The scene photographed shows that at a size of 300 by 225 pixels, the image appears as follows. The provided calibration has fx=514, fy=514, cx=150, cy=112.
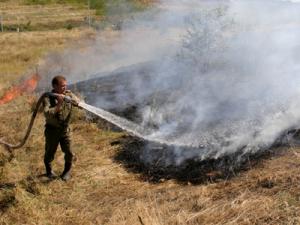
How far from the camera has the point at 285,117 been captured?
6727 millimetres

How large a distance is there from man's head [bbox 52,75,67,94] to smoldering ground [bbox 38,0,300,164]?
1.69 m

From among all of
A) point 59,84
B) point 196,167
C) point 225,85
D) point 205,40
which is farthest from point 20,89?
point 196,167

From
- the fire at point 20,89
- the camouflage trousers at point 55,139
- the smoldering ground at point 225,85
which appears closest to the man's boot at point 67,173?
the camouflage trousers at point 55,139

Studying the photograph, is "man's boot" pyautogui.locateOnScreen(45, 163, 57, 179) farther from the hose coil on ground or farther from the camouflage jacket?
the camouflage jacket

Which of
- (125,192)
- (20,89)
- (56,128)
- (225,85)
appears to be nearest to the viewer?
(125,192)

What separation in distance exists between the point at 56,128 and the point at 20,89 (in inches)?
255

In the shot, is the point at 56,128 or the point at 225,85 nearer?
the point at 56,128

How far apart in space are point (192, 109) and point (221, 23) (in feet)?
10.8

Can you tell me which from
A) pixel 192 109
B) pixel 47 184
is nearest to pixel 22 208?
pixel 47 184

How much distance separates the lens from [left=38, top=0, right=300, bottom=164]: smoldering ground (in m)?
6.73

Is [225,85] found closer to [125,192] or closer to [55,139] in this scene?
[125,192]

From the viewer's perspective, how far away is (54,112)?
228 inches

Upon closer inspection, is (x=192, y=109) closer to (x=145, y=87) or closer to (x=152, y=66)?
(x=145, y=87)

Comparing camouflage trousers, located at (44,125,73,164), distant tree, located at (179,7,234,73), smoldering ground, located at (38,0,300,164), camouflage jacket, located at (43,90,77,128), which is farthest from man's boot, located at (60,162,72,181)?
distant tree, located at (179,7,234,73)
